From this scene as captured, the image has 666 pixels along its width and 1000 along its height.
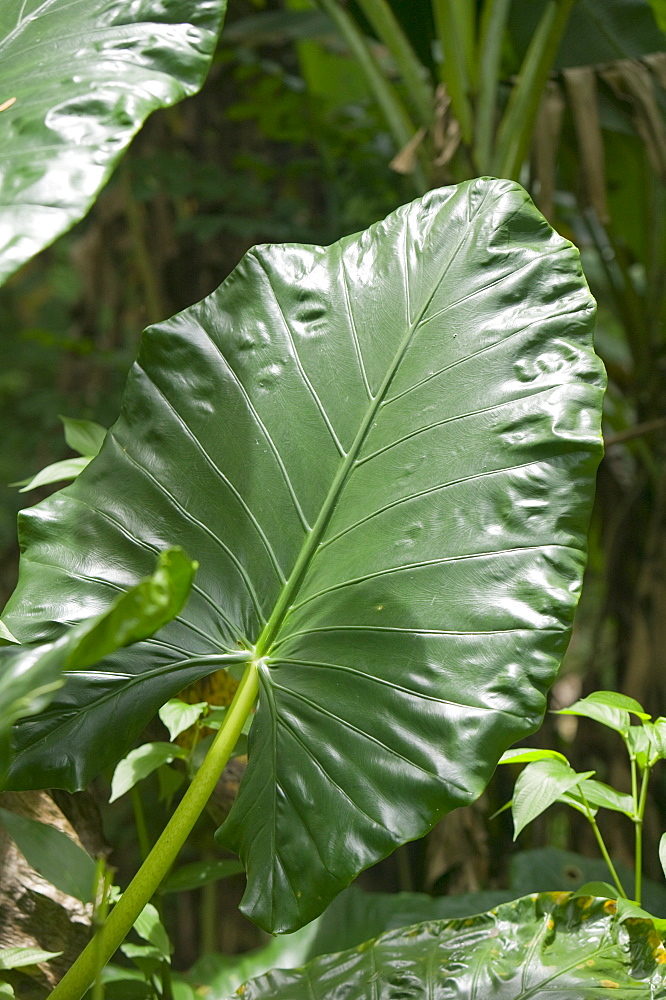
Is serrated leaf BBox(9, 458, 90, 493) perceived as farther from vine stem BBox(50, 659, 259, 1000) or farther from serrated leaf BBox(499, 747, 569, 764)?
serrated leaf BBox(499, 747, 569, 764)

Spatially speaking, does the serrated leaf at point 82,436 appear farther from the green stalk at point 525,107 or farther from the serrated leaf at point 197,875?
the green stalk at point 525,107

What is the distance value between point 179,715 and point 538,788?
0.30 meters

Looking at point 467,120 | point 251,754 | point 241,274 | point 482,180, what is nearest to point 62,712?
point 251,754

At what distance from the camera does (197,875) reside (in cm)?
81

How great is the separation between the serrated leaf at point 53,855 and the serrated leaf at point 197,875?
0.12 meters

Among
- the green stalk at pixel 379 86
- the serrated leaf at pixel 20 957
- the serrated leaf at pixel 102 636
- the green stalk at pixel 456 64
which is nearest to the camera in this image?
the serrated leaf at pixel 102 636

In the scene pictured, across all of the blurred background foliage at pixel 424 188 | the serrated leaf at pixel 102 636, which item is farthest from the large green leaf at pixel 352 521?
the blurred background foliage at pixel 424 188

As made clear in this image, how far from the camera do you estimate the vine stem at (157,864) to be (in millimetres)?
559

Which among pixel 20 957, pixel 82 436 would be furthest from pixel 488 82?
pixel 20 957

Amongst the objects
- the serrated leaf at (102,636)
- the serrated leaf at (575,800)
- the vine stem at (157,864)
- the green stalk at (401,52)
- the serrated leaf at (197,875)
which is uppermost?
the green stalk at (401,52)

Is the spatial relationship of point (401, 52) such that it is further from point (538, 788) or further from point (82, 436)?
point (538, 788)

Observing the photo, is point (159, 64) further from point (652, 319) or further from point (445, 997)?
point (652, 319)

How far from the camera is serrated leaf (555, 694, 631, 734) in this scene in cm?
67

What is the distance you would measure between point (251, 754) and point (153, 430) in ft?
0.90
